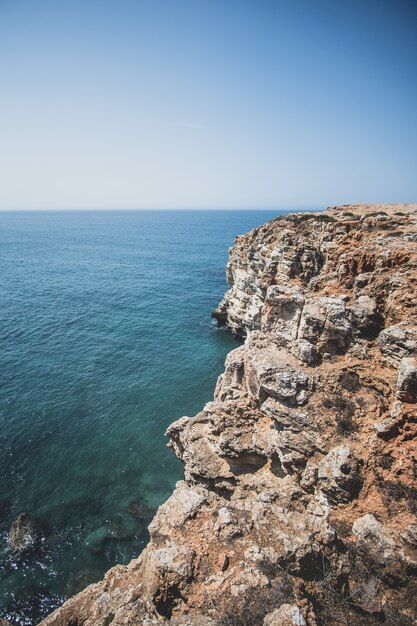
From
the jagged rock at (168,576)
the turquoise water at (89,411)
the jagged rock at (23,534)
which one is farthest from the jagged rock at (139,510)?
the jagged rock at (168,576)

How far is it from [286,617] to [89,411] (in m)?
28.9

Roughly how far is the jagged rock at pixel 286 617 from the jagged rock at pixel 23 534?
1997 centimetres

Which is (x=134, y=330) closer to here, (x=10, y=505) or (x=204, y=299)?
(x=204, y=299)

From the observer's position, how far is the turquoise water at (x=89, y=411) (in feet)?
72.5

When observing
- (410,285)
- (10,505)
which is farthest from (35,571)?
(410,285)

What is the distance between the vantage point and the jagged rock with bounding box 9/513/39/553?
873 inches

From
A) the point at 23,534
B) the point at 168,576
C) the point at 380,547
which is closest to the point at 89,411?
the point at 23,534

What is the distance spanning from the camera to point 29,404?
1374 inches

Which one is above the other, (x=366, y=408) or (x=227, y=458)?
(x=366, y=408)

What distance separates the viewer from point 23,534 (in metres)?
22.8

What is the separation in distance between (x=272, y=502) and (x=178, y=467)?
1536cm

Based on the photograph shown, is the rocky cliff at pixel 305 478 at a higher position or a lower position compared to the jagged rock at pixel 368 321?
lower

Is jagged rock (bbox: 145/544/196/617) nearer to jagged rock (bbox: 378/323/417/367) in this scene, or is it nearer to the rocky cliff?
the rocky cliff

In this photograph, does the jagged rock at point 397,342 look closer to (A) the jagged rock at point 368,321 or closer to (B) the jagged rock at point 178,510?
(A) the jagged rock at point 368,321
